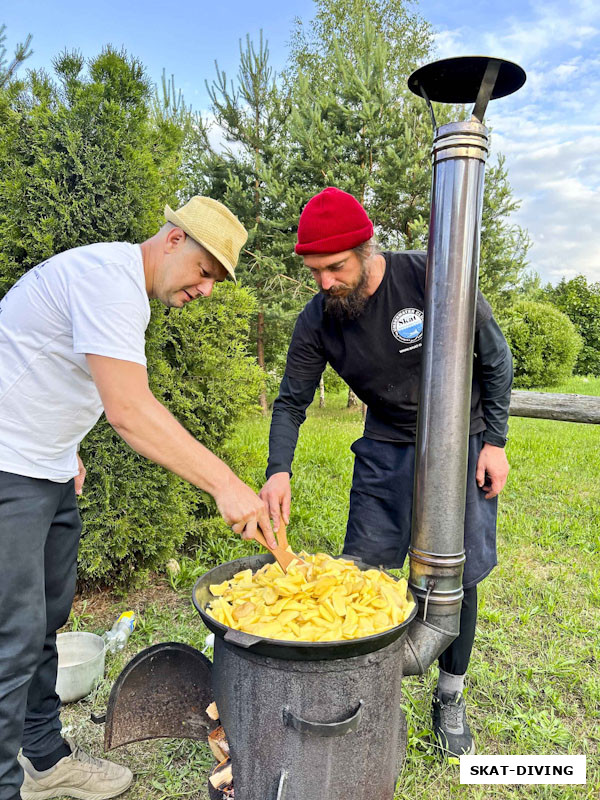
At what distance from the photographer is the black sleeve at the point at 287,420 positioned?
8.86 ft

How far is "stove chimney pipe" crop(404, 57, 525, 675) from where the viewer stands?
82.3 inches

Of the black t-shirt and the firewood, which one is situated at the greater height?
the black t-shirt

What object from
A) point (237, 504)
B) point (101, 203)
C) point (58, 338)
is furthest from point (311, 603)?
point (101, 203)

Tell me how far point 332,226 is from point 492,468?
1303 mm

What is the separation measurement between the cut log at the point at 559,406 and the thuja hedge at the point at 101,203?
3.80 metres

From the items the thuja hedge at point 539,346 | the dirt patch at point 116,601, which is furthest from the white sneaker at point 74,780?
the thuja hedge at point 539,346

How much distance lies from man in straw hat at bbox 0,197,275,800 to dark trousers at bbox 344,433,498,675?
97 centimetres

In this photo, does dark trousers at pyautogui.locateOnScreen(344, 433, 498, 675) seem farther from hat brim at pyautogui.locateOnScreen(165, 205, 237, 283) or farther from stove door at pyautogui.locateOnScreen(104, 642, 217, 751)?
hat brim at pyautogui.locateOnScreen(165, 205, 237, 283)

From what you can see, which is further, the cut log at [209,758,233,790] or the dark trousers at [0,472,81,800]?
the cut log at [209,758,233,790]

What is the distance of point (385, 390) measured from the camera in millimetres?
2768

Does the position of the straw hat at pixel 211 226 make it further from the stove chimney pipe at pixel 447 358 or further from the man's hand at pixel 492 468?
the man's hand at pixel 492 468

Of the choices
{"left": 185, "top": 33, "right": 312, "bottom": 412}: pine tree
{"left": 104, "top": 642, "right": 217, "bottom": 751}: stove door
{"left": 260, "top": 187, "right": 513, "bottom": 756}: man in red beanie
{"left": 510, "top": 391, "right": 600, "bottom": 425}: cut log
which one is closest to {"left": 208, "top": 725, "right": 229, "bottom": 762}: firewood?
{"left": 104, "top": 642, "right": 217, "bottom": 751}: stove door

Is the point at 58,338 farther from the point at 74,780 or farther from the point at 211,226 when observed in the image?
the point at 74,780

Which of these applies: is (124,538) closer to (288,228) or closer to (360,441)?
(360,441)
